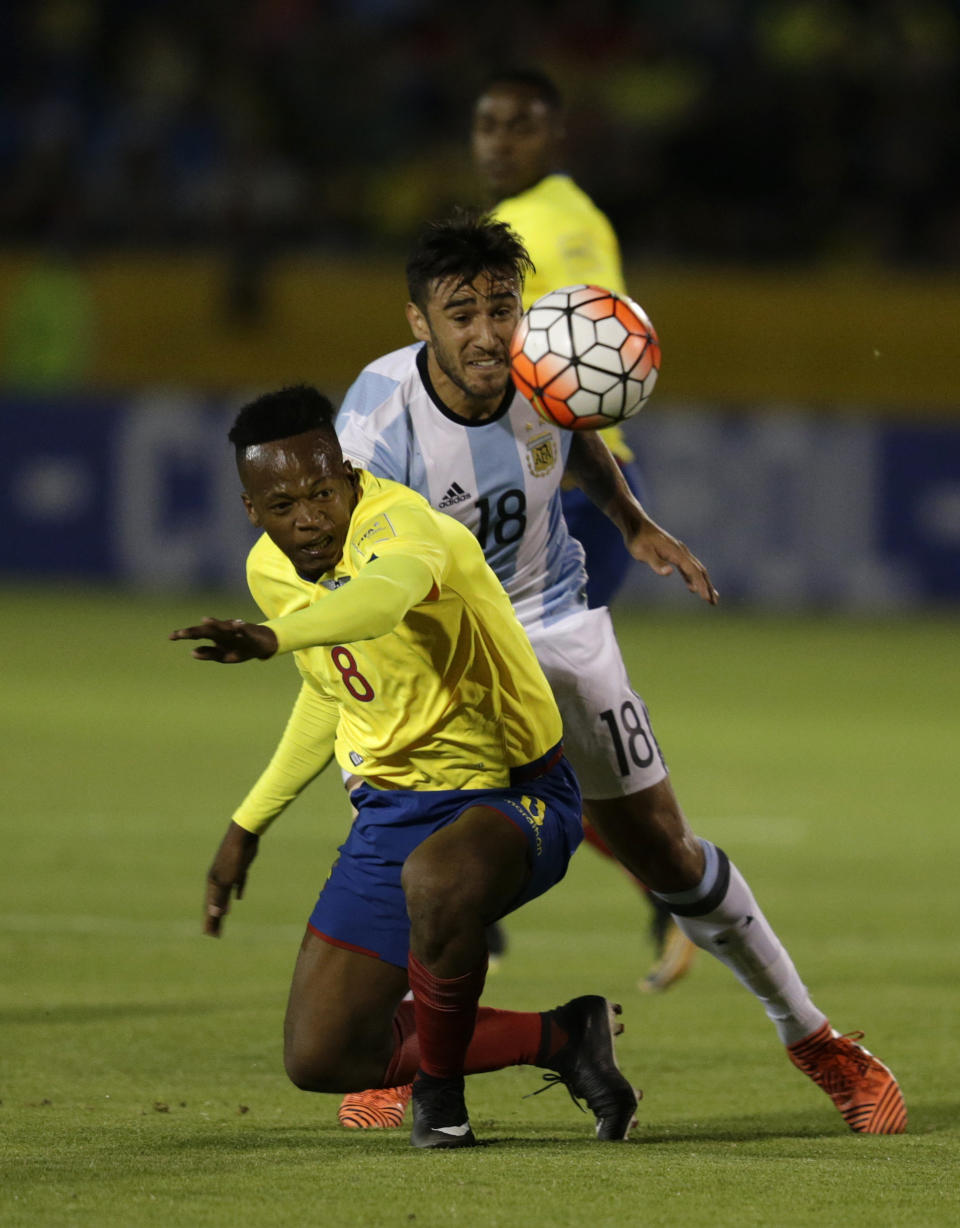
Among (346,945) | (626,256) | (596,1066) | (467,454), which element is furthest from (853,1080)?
(626,256)

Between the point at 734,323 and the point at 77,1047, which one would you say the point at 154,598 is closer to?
the point at 734,323

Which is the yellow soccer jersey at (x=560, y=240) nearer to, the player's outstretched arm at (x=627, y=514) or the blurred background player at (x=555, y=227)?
the blurred background player at (x=555, y=227)

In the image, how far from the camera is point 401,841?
4.57 meters

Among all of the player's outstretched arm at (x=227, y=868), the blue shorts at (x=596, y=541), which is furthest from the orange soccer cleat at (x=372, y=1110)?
the blue shorts at (x=596, y=541)

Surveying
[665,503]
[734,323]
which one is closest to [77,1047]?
[665,503]

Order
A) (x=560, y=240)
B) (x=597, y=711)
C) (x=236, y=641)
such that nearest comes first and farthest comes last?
(x=236, y=641) → (x=597, y=711) → (x=560, y=240)

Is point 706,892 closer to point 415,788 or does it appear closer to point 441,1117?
point 415,788

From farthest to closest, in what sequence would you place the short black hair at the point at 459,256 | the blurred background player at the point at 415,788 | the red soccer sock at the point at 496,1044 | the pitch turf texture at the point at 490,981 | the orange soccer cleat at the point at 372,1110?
the short black hair at the point at 459,256, the orange soccer cleat at the point at 372,1110, the red soccer sock at the point at 496,1044, the blurred background player at the point at 415,788, the pitch turf texture at the point at 490,981

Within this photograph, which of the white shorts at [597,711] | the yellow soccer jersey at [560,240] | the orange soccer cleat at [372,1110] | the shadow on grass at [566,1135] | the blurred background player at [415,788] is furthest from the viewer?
the yellow soccer jersey at [560,240]

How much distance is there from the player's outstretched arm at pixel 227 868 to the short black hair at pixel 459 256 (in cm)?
129

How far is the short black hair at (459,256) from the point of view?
196 inches

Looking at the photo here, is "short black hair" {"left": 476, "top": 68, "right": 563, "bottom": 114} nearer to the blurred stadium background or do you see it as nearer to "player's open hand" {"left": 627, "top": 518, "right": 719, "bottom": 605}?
"player's open hand" {"left": 627, "top": 518, "right": 719, "bottom": 605}

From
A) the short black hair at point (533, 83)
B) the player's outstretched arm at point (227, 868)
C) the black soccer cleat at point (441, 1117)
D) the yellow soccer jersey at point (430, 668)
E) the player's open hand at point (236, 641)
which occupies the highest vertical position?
the short black hair at point (533, 83)

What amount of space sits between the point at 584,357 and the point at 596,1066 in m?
1.59
